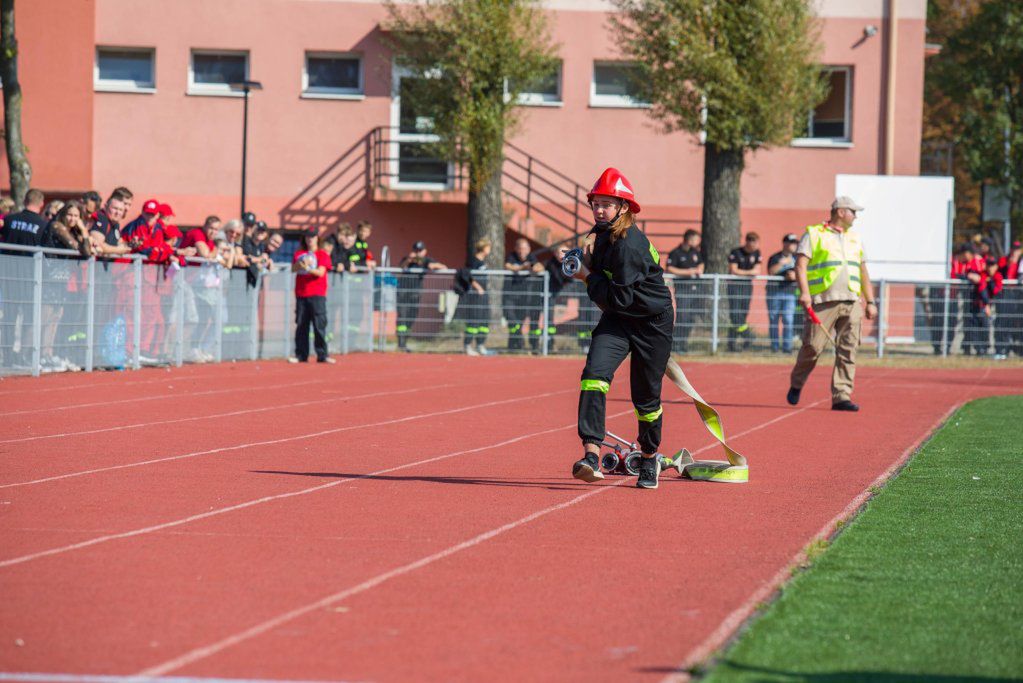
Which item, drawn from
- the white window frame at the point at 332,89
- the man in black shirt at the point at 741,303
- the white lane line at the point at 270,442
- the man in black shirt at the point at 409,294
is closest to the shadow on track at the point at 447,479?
the white lane line at the point at 270,442

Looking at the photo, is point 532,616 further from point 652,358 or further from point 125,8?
point 125,8

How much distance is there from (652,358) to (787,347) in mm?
16877

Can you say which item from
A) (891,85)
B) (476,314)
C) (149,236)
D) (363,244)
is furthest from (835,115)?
(149,236)

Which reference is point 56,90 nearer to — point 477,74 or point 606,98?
point 477,74

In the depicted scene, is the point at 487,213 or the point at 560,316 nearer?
the point at 560,316

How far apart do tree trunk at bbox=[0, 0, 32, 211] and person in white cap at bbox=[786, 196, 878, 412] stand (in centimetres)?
1399

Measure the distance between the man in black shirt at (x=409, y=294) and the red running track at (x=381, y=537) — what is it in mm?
11428

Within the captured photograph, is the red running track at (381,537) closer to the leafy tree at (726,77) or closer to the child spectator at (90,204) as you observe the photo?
the child spectator at (90,204)

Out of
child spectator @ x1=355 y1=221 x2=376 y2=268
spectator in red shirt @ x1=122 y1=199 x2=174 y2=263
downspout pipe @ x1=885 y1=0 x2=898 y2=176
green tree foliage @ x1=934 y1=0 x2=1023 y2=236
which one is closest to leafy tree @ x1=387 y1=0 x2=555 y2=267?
child spectator @ x1=355 y1=221 x2=376 y2=268

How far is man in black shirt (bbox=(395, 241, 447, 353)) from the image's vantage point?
26422 millimetres

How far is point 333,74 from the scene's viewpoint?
109 feet

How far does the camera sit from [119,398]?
15125mm

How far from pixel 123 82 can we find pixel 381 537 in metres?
27.6

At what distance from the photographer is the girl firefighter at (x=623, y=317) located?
9.15m
